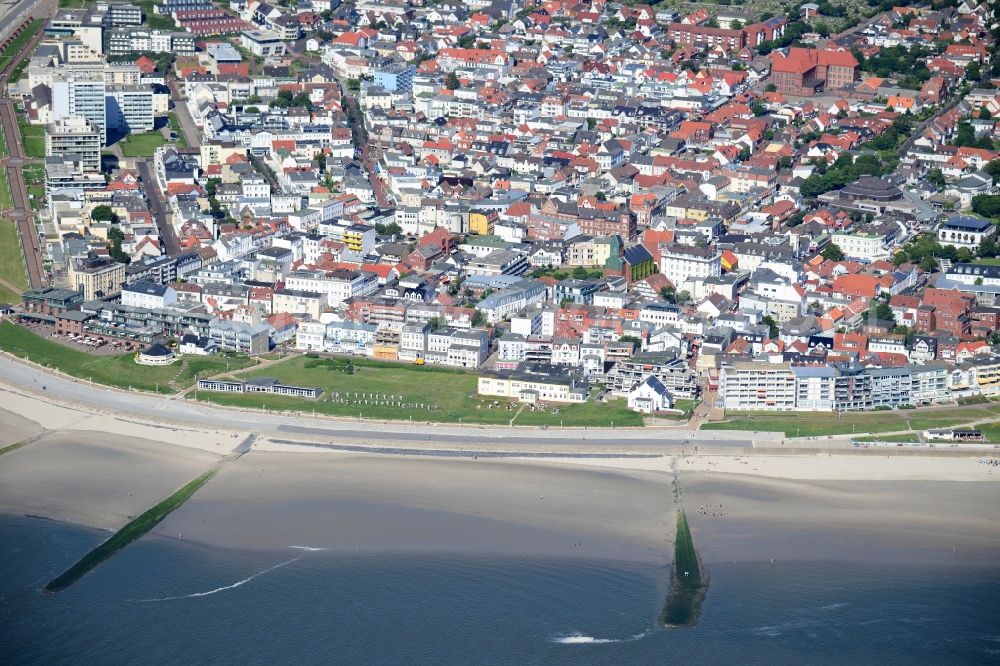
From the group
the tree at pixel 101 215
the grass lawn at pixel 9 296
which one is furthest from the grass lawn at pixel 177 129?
the grass lawn at pixel 9 296

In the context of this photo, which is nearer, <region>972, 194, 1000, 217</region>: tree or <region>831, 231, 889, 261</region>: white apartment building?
<region>831, 231, 889, 261</region>: white apartment building

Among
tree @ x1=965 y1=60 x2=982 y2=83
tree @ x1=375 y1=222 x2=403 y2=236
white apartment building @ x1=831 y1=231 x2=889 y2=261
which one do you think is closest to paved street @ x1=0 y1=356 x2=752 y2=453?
tree @ x1=375 y1=222 x2=403 y2=236

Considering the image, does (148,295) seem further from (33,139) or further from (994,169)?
(994,169)

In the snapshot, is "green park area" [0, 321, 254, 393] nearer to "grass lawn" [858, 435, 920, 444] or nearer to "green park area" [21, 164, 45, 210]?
"green park area" [21, 164, 45, 210]

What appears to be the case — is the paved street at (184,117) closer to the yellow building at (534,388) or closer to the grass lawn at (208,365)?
the grass lawn at (208,365)

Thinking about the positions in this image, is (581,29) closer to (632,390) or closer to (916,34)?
(916,34)
